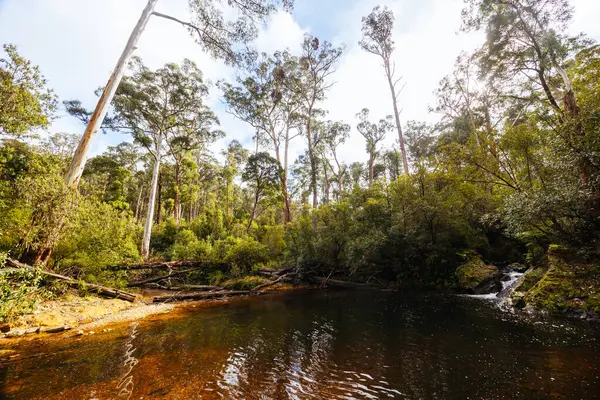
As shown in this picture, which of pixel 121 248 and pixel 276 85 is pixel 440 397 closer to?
pixel 121 248

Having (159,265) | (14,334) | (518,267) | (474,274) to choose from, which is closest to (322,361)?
(14,334)

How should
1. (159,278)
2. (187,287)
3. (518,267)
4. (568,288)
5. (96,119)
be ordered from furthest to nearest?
(187,287) < (159,278) < (518,267) < (96,119) < (568,288)

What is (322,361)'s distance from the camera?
4.88m

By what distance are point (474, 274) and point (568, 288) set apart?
4.70 metres

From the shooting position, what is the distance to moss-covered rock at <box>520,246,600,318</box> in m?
6.84

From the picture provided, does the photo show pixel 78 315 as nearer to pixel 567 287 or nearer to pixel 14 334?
pixel 14 334

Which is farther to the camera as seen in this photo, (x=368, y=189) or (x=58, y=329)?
(x=368, y=189)

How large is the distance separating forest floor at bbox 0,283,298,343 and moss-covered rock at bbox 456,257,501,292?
13.3 metres

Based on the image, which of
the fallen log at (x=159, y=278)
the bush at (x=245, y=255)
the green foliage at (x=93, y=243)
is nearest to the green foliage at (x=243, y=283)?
the bush at (x=245, y=255)

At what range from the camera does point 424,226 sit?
14.1m

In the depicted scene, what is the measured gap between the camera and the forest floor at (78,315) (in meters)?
6.24

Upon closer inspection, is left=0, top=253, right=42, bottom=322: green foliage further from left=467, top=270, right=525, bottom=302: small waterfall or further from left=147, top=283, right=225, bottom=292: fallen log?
left=467, top=270, right=525, bottom=302: small waterfall

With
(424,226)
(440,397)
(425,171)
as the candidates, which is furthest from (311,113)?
(440,397)

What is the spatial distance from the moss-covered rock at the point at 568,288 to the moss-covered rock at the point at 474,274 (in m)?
3.33
